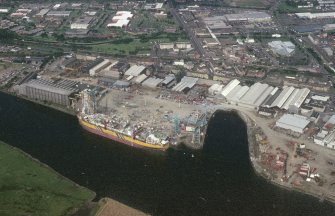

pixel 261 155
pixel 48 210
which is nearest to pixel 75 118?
pixel 48 210

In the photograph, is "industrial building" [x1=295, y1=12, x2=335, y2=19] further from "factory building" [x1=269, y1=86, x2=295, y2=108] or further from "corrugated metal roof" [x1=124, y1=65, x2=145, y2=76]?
"corrugated metal roof" [x1=124, y1=65, x2=145, y2=76]

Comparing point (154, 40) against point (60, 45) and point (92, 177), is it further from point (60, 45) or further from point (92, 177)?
point (92, 177)

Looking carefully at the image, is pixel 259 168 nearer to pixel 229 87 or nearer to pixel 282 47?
pixel 229 87

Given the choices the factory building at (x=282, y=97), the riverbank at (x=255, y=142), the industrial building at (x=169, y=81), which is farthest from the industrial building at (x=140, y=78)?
the factory building at (x=282, y=97)

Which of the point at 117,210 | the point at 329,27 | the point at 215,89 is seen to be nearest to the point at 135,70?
the point at 215,89

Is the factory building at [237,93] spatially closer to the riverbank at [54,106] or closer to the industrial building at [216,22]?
the riverbank at [54,106]
